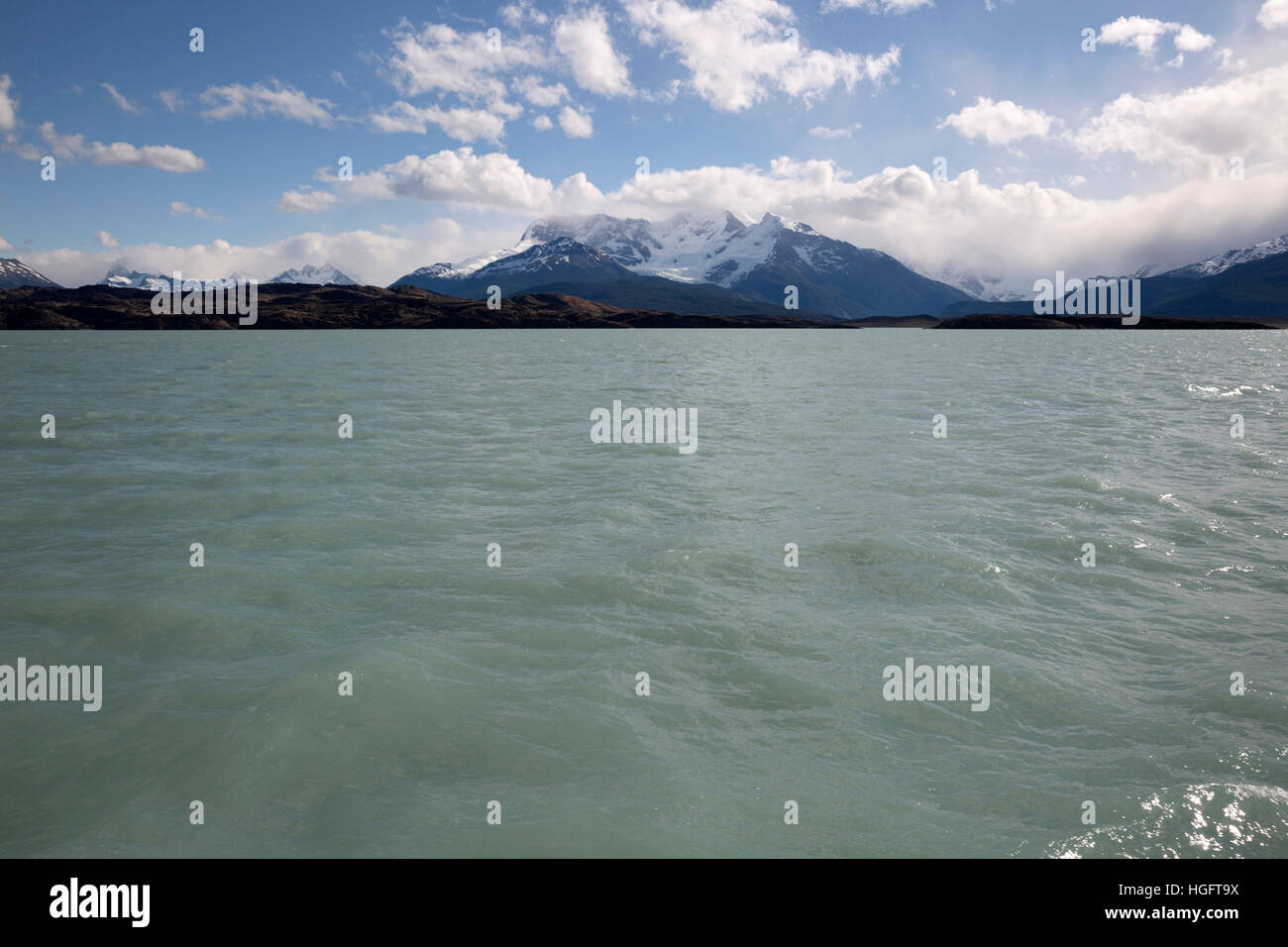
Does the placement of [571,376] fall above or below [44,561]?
above

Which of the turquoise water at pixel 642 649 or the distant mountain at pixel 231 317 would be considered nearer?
the turquoise water at pixel 642 649

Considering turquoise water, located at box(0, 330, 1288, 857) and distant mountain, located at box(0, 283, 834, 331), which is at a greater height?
distant mountain, located at box(0, 283, 834, 331)

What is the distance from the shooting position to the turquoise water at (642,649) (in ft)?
21.3

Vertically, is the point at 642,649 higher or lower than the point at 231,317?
lower

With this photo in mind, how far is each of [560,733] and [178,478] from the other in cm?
1594

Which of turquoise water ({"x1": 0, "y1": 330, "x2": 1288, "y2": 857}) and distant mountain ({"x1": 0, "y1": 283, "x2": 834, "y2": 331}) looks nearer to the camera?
turquoise water ({"x1": 0, "y1": 330, "x2": 1288, "y2": 857})

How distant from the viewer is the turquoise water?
648cm

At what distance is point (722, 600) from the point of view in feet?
36.3

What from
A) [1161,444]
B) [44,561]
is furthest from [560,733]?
[1161,444]

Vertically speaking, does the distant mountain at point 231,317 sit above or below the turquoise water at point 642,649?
above

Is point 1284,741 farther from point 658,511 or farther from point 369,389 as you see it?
point 369,389

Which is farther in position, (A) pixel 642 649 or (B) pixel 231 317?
(B) pixel 231 317

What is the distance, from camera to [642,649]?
9.55 meters
